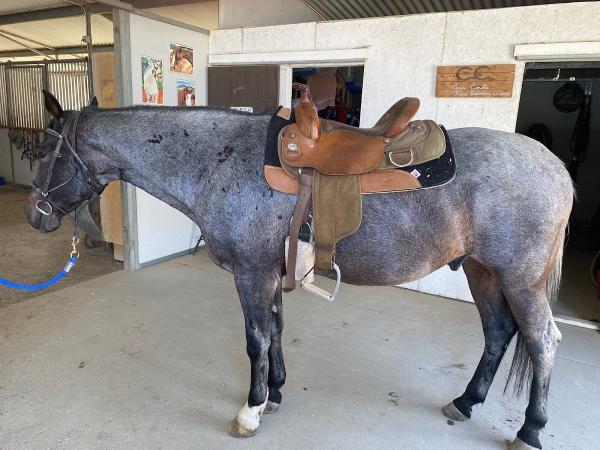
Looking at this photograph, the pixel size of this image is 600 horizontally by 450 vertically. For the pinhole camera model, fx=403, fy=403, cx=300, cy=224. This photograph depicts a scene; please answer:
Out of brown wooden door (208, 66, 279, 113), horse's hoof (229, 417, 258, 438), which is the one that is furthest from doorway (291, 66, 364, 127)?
horse's hoof (229, 417, 258, 438)

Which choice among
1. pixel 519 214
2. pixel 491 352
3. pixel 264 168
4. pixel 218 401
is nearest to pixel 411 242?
pixel 519 214

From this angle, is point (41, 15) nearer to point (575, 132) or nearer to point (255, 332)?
point (255, 332)

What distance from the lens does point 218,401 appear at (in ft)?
6.94

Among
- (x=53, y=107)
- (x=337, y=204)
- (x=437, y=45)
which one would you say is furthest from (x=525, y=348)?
(x=437, y=45)

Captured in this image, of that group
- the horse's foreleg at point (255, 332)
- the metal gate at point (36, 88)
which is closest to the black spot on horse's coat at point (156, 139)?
the horse's foreleg at point (255, 332)

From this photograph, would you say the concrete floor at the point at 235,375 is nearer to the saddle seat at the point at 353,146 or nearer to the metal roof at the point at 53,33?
the saddle seat at the point at 353,146

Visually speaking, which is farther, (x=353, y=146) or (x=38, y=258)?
(x=38, y=258)

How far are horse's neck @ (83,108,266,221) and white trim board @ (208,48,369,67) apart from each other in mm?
2221

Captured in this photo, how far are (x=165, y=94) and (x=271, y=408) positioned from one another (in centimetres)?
314

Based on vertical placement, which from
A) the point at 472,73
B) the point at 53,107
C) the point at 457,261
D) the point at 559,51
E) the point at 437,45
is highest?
the point at 437,45

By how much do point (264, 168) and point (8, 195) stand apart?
25.1 feet

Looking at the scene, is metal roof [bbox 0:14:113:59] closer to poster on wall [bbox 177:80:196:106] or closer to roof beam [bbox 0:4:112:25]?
roof beam [bbox 0:4:112:25]

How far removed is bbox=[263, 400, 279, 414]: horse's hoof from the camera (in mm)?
2066

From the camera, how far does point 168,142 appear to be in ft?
5.71
